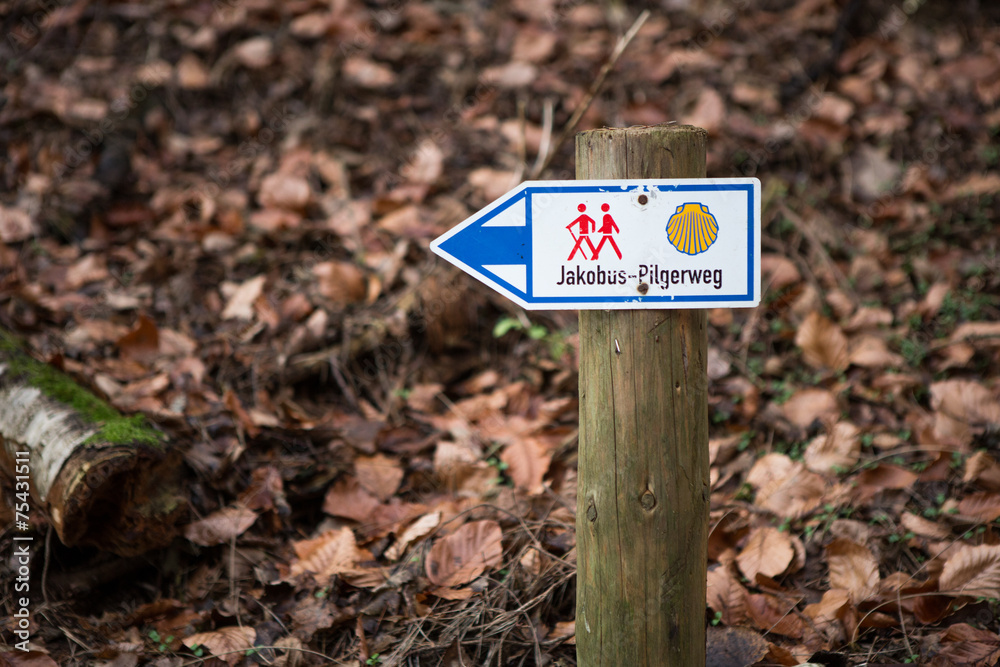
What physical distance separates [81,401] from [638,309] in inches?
62.8

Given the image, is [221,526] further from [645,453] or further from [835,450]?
[835,450]

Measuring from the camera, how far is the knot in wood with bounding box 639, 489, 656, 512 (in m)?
1.37

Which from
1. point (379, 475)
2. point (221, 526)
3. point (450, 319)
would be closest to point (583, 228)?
point (379, 475)

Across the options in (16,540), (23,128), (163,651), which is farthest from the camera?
(23,128)

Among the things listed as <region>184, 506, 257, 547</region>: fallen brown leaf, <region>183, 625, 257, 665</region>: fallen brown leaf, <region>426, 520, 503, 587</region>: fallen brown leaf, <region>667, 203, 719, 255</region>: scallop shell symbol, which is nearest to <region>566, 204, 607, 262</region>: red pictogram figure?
<region>667, 203, 719, 255</region>: scallop shell symbol

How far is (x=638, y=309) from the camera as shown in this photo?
1351mm

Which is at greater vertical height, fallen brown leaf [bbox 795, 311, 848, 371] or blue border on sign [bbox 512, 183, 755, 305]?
blue border on sign [bbox 512, 183, 755, 305]

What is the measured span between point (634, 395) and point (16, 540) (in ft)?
5.65

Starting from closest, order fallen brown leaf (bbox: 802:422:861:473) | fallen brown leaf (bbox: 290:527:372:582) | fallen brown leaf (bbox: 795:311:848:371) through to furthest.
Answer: fallen brown leaf (bbox: 290:527:372:582) < fallen brown leaf (bbox: 802:422:861:473) < fallen brown leaf (bbox: 795:311:848:371)

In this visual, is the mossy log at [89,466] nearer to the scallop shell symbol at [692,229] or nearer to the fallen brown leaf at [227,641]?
the fallen brown leaf at [227,641]

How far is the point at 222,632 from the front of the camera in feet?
6.02

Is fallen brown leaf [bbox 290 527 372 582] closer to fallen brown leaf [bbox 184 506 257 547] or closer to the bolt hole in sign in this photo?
fallen brown leaf [bbox 184 506 257 547]

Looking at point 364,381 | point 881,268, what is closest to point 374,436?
point 364,381

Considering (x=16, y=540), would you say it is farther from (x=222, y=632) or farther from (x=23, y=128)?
(x=23, y=128)
